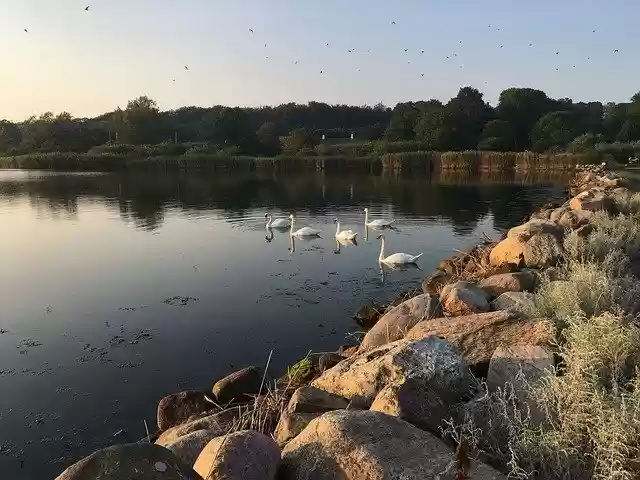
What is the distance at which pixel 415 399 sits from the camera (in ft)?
11.0

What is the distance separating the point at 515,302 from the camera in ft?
18.7

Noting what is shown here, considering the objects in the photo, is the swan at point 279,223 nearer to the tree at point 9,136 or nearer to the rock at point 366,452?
the rock at point 366,452

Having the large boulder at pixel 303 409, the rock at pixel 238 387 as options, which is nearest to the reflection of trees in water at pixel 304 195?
the rock at pixel 238 387

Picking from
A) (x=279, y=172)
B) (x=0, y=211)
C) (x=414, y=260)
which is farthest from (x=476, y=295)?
(x=279, y=172)

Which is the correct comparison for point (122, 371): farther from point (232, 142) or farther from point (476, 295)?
point (232, 142)

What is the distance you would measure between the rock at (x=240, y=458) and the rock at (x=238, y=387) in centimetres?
305

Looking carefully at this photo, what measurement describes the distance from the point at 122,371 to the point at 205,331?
5.44ft

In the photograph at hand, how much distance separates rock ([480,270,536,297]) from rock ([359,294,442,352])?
77 centimetres

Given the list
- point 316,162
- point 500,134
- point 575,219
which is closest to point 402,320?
point 575,219

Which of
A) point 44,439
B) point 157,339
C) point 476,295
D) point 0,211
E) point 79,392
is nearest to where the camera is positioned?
point 44,439

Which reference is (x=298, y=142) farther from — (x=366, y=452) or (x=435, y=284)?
(x=366, y=452)

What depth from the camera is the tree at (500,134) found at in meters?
63.2

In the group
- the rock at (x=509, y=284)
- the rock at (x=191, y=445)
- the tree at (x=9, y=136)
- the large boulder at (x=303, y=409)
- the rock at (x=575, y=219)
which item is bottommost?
the rock at (x=191, y=445)

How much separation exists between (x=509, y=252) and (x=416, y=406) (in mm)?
6088
